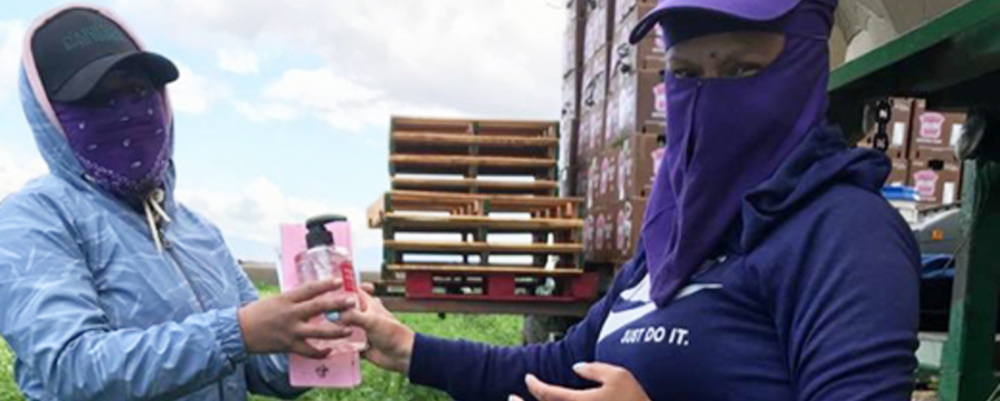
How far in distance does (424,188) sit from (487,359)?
449 centimetres

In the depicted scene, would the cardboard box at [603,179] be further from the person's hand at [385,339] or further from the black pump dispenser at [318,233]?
the black pump dispenser at [318,233]

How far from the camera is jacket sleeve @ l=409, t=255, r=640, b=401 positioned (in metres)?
1.86

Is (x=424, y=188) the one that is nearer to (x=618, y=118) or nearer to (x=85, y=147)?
(x=618, y=118)

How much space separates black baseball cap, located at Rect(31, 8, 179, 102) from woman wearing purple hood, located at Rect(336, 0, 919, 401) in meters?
0.94

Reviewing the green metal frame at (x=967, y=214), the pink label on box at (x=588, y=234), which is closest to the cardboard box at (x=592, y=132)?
the pink label on box at (x=588, y=234)

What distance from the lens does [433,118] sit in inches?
257

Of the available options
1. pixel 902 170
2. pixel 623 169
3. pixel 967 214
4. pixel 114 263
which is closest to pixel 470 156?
pixel 623 169

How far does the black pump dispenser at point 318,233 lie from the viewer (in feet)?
5.22

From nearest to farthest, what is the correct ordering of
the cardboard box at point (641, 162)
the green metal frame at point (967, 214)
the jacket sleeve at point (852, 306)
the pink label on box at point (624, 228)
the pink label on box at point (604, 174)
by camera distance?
1. the jacket sleeve at point (852, 306)
2. the green metal frame at point (967, 214)
3. the cardboard box at point (641, 162)
4. the pink label on box at point (624, 228)
5. the pink label on box at point (604, 174)

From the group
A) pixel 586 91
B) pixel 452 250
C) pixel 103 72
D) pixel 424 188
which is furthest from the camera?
pixel 586 91

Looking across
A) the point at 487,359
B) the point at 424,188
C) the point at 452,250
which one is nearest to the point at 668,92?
the point at 487,359

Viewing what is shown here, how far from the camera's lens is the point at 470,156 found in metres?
6.36

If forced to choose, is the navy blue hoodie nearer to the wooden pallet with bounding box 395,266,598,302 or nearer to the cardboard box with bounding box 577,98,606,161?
the wooden pallet with bounding box 395,266,598,302

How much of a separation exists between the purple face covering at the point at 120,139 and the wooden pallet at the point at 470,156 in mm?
4417
